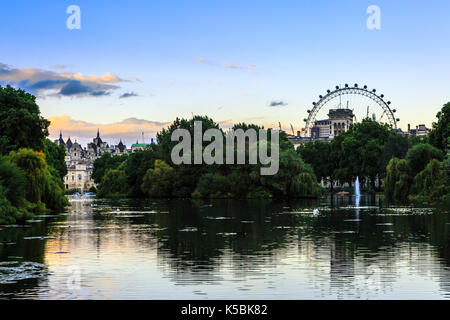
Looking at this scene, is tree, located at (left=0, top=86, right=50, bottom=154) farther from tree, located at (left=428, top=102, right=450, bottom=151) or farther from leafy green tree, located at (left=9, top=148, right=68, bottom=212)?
tree, located at (left=428, top=102, right=450, bottom=151)

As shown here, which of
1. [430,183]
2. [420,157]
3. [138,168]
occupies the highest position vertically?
[138,168]

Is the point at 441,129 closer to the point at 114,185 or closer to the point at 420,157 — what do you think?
the point at 420,157

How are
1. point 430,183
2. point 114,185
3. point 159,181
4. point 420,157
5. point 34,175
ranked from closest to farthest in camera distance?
point 34,175 < point 430,183 < point 420,157 < point 159,181 < point 114,185

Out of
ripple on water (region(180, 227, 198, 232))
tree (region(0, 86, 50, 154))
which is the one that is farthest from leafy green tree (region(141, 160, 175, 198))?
ripple on water (region(180, 227, 198, 232))

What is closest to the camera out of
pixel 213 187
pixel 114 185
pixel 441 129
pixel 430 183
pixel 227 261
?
pixel 227 261

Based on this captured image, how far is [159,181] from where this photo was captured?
10912 cm

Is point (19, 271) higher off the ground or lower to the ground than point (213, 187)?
lower

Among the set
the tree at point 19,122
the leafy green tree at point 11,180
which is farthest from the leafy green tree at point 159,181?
the leafy green tree at point 11,180

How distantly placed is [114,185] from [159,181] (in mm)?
21352

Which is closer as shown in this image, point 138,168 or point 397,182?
point 397,182

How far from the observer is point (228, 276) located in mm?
21266

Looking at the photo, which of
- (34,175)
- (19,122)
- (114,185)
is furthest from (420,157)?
(114,185)

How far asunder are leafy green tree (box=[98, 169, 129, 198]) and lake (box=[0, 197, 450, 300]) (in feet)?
276
